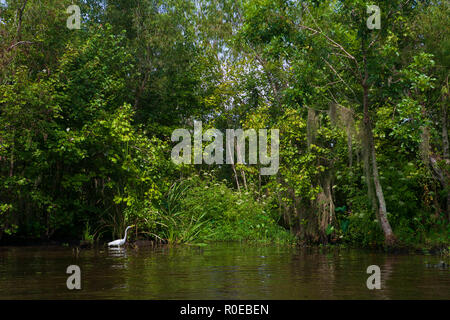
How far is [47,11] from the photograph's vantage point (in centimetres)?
1869

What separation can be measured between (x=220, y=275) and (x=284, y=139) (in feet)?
27.8

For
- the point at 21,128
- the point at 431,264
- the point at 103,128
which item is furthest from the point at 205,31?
the point at 431,264

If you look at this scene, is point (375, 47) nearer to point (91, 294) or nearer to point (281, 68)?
point (91, 294)

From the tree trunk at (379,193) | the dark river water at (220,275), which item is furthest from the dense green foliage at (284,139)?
the dark river water at (220,275)

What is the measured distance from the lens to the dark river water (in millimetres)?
7629

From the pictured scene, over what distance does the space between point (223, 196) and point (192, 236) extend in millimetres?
4973

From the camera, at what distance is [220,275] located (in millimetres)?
9891

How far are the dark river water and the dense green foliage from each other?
7.42 feet
